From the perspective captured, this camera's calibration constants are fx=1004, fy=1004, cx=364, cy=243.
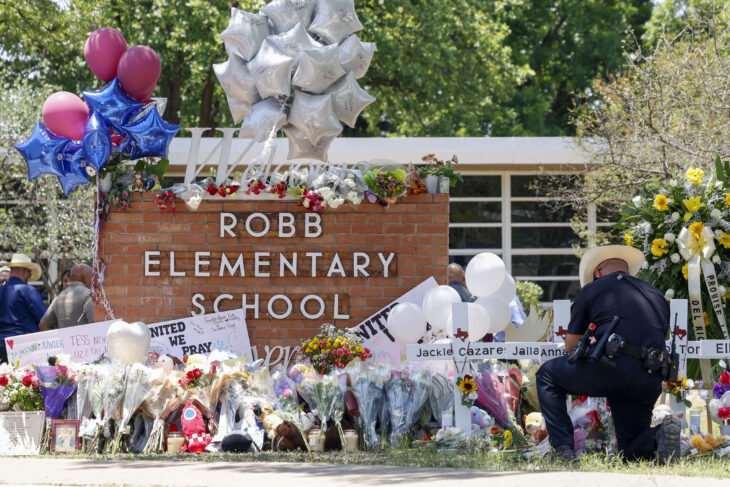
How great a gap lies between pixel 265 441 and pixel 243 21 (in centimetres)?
377

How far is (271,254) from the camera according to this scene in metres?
9.09

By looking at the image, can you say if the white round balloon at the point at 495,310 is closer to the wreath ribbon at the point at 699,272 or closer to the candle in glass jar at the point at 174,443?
the wreath ribbon at the point at 699,272

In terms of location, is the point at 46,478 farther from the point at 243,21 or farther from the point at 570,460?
the point at 243,21

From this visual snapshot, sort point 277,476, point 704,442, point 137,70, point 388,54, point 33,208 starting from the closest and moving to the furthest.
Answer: point 277,476, point 704,442, point 137,70, point 33,208, point 388,54

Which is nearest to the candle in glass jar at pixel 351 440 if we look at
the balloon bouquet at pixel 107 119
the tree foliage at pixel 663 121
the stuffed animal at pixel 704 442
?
the stuffed animal at pixel 704 442

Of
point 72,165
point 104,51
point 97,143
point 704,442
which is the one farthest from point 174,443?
point 704,442

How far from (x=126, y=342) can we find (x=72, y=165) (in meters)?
1.83

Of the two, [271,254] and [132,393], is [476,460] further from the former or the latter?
[271,254]

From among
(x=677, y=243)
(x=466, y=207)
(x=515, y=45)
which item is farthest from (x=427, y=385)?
(x=515, y=45)

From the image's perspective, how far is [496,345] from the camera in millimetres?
7297

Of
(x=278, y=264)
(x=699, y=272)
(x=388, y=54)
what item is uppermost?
(x=388, y=54)

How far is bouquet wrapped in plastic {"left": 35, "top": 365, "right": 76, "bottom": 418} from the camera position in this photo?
7.70 meters

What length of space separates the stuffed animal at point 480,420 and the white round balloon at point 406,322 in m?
1.19

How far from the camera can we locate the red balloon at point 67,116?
8.91 metres
